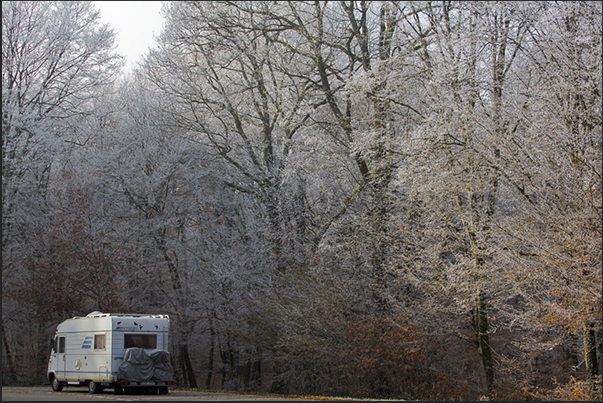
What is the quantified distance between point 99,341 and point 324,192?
9455 mm

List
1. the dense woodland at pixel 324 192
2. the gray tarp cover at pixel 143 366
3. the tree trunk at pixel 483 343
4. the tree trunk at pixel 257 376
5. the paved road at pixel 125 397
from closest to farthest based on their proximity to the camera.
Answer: the dense woodland at pixel 324 192
the paved road at pixel 125 397
the tree trunk at pixel 483 343
the gray tarp cover at pixel 143 366
the tree trunk at pixel 257 376

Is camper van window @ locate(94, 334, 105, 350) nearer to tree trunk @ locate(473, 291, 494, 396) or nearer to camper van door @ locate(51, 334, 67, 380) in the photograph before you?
camper van door @ locate(51, 334, 67, 380)

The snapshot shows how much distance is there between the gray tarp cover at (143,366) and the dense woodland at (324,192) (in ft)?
12.2

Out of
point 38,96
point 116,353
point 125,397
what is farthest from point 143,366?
point 38,96

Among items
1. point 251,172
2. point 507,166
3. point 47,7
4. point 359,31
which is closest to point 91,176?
point 251,172

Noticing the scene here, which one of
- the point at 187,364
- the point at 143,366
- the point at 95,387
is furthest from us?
the point at 187,364

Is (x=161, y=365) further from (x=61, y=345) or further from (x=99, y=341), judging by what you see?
(x=61, y=345)

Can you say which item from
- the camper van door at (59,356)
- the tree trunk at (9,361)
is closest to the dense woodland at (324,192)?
the tree trunk at (9,361)

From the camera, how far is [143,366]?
633 inches

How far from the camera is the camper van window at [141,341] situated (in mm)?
16547

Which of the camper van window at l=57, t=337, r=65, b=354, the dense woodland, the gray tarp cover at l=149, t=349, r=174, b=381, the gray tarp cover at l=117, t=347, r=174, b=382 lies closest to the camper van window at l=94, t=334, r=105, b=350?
the gray tarp cover at l=117, t=347, r=174, b=382

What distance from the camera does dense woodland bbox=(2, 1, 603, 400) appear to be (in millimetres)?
12492

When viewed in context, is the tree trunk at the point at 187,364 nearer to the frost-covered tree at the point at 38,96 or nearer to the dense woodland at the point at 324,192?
the dense woodland at the point at 324,192

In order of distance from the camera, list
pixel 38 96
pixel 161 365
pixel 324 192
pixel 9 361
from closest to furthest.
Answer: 1. pixel 161 365
2. pixel 324 192
3. pixel 9 361
4. pixel 38 96
